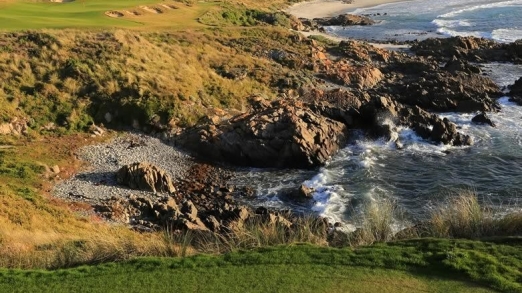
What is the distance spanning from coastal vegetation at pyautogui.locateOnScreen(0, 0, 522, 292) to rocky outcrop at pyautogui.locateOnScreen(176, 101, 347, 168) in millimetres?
3151

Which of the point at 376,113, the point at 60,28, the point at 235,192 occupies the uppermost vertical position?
the point at 60,28

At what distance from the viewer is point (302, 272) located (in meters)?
11.4

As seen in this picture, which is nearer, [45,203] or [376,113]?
[45,203]

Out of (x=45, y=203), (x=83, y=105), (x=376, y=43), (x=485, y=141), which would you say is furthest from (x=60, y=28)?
(x=376, y=43)

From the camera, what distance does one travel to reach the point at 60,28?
41812mm

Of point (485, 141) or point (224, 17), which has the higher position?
point (224, 17)

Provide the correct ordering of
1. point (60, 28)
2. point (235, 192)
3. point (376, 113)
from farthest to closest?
point (60, 28) → point (376, 113) → point (235, 192)

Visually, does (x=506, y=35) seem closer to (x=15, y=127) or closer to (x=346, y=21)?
(x=346, y=21)

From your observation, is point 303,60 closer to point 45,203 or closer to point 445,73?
point 445,73

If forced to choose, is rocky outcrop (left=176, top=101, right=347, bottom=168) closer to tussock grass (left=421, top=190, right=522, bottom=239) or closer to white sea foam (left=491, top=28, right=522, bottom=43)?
tussock grass (left=421, top=190, right=522, bottom=239)

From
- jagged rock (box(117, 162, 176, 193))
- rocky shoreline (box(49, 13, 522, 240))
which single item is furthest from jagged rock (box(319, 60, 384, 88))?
jagged rock (box(117, 162, 176, 193))

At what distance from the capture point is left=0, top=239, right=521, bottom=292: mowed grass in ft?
35.6

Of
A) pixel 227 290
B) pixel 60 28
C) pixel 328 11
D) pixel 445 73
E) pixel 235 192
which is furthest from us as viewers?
pixel 328 11

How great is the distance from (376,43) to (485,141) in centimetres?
3643
